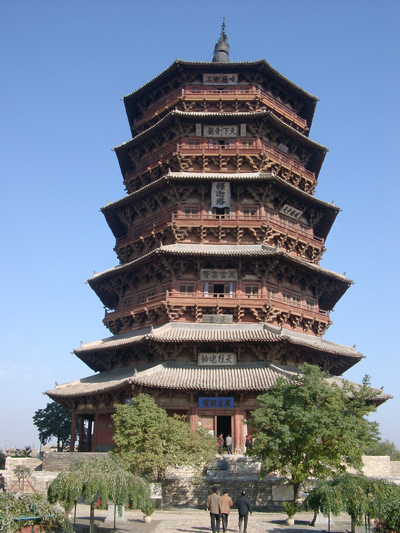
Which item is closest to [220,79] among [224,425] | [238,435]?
[224,425]

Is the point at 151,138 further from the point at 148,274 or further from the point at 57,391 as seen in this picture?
the point at 57,391

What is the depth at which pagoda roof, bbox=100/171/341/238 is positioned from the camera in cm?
2539

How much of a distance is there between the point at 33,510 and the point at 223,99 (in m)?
22.5

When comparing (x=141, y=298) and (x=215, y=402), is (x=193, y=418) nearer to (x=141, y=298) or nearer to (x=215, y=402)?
(x=215, y=402)

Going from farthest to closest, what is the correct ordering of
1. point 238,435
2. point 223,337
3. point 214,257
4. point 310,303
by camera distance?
1. point 310,303
2. point 214,257
3. point 223,337
4. point 238,435

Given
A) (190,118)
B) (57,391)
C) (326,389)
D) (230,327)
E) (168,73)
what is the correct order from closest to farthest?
1. (326,389)
2. (230,327)
3. (57,391)
4. (190,118)
5. (168,73)

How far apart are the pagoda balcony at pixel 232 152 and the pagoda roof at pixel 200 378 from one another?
10.8 meters

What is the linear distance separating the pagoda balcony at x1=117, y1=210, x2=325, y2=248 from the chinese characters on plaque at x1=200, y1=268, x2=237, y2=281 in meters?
2.20

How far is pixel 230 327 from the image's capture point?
2308 centimetres

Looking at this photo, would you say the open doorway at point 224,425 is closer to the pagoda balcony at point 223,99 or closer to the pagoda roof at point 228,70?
the pagoda balcony at point 223,99

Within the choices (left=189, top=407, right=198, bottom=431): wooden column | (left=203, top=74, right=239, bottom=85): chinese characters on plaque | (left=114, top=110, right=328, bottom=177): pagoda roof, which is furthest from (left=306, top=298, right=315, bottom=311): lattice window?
(left=203, top=74, right=239, bottom=85): chinese characters on plaque

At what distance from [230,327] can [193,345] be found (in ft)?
6.01

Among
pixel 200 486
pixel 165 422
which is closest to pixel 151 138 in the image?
pixel 165 422

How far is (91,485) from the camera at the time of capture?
453 inches
